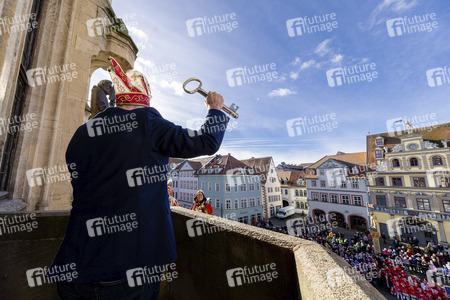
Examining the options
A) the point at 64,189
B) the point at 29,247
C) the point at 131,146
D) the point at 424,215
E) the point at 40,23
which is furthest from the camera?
the point at 424,215

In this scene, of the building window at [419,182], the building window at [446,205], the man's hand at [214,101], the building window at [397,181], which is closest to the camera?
the man's hand at [214,101]

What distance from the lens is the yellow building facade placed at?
21438 mm

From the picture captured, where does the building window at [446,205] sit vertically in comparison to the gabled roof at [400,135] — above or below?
below

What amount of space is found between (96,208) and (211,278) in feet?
4.74

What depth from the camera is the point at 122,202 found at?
123cm

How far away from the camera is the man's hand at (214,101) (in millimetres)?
1689

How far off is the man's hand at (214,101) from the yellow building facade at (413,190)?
3100 centimetres

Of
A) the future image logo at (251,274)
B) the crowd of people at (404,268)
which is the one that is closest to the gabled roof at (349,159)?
the crowd of people at (404,268)

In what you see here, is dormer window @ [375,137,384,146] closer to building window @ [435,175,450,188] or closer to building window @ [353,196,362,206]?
building window @ [435,175,450,188]

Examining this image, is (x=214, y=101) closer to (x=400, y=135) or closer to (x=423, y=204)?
(x=423, y=204)

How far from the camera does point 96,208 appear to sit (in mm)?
1216

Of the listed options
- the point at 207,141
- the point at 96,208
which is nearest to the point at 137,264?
the point at 96,208

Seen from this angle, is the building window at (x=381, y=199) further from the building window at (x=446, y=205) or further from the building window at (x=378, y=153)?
the building window at (x=378, y=153)

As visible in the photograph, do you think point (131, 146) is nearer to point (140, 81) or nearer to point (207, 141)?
point (207, 141)
